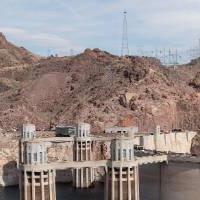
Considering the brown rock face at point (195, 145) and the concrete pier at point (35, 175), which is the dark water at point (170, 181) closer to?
the concrete pier at point (35, 175)

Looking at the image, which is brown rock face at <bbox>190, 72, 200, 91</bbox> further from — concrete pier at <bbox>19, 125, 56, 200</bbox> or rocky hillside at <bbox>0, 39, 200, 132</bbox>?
concrete pier at <bbox>19, 125, 56, 200</bbox>

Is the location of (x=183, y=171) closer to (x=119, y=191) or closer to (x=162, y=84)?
(x=119, y=191)

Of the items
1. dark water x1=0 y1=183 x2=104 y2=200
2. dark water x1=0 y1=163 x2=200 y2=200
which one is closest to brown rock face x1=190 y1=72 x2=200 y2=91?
dark water x1=0 y1=183 x2=104 y2=200

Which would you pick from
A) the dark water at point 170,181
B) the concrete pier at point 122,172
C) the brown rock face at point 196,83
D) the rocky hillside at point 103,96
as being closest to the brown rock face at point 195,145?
the rocky hillside at point 103,96

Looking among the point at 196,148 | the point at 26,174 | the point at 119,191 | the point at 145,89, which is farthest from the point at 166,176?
the point at 145,89

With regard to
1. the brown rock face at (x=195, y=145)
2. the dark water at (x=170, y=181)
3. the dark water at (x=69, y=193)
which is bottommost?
the dark water at (x=69, y=193)
